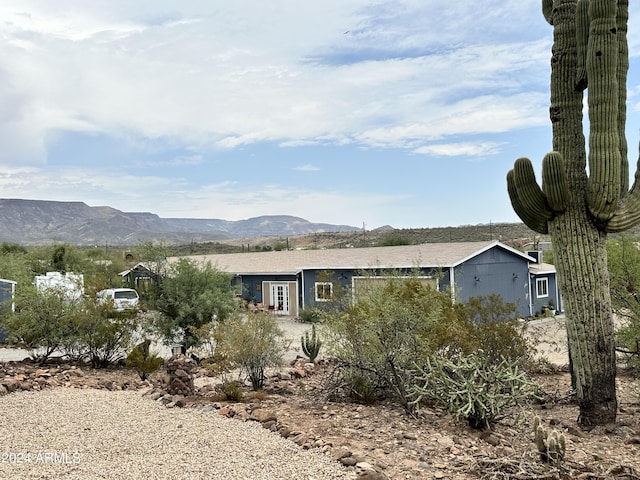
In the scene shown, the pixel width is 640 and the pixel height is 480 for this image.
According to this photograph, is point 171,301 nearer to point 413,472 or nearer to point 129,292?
point 413,472

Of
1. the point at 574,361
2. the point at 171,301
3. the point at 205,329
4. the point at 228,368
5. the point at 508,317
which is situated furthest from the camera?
the point at 171,301

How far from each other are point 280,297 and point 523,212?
71.1 feet

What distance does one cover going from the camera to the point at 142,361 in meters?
11.8

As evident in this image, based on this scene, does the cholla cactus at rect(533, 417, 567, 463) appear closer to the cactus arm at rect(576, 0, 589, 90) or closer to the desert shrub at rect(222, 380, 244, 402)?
the desert shrub at rect(222, 380, 244, 402)

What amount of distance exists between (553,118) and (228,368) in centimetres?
627

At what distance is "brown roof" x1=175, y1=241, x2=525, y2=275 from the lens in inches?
901

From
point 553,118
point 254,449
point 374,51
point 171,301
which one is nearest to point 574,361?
point 553,118

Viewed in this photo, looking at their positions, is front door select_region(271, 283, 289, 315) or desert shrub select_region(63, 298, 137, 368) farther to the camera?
front door select_region(271, 283, 289, 315)

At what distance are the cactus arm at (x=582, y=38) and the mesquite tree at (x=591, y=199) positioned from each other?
0.04 feet

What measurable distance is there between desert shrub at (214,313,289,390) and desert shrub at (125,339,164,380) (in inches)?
98.8

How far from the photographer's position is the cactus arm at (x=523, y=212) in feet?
27.5

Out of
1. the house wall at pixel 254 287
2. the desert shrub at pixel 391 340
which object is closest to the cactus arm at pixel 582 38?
the desert shrub at pixel 391 340

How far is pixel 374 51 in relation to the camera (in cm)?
1709

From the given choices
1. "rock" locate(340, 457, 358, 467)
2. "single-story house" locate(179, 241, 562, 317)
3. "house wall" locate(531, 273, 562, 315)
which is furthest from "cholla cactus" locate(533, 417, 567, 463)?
"house wall" locate(531, 273, 562, 315)
